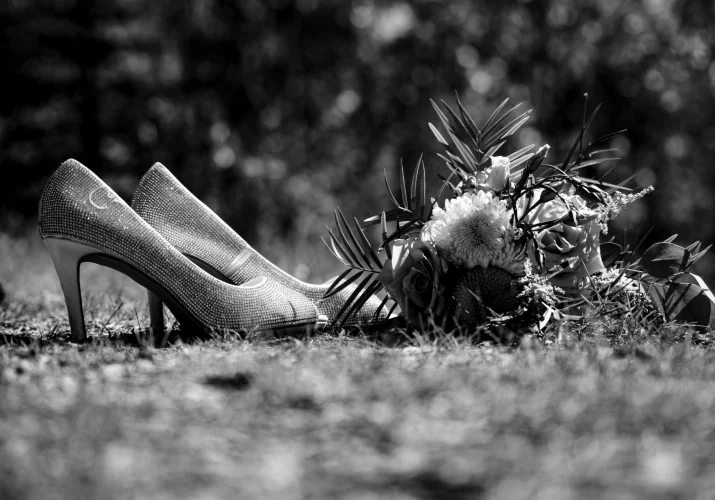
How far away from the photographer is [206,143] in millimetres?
10750

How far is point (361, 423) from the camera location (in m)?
1.55

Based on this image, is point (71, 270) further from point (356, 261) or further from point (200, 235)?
point (356, 261)

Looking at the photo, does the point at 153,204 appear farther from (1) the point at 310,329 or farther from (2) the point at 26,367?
(2) the point at 26,367

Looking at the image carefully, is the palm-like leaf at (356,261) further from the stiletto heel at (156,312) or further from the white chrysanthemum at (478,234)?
the stiletto heel at (156,312)

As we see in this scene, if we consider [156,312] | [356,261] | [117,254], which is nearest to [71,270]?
[117,254]

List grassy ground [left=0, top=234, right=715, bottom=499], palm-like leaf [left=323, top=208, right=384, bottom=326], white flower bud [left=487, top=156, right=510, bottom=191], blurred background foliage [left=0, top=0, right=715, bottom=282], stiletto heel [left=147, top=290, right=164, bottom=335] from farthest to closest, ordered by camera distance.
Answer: blurred background foliage [left=0, top=0, right=715, bottom=282] < stiletto heel [left=147, top=290, right=164, bottom=335] < palm-like leaf [left=323, top=208, right=384, bottom=326] < white flower bud [left=487, top=156, right=510, bottom=191] < grassy ground [left=0, top=234, right=715, bottom=499]

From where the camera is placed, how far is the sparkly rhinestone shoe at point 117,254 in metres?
2.52

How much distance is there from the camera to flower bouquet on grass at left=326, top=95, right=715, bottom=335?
2.53m

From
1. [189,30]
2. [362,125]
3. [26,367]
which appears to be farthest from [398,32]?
[26,367]

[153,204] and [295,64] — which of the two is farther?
[295,64]

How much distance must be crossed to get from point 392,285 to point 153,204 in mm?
1047

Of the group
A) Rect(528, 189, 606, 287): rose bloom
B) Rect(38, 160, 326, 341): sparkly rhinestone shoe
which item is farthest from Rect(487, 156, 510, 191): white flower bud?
Rect(38, 160, 326, 341): sparkly rhinestone shoe

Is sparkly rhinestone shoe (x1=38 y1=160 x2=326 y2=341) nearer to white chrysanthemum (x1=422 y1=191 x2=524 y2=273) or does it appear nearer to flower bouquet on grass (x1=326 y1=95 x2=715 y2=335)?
flower bouquet on grass (x1=326 y1=95 x2=715 y2=335)

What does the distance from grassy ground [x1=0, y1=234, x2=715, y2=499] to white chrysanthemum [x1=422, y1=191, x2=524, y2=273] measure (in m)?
0.36
